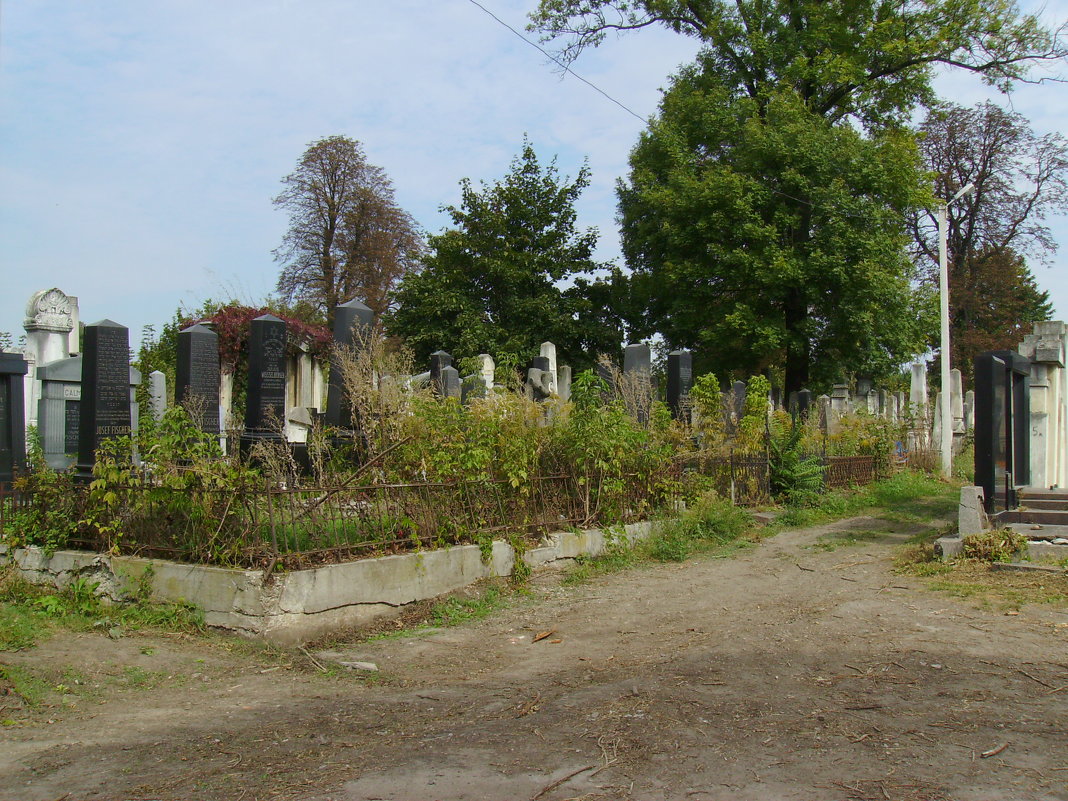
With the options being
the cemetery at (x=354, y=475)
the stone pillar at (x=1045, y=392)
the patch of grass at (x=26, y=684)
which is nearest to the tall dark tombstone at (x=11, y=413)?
the cemetery at (x=354, y=475)

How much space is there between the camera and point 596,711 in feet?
16.5

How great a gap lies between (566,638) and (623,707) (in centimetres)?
196

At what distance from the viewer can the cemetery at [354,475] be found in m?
7.02

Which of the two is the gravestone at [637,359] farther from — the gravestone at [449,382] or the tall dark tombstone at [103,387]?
the tall dark tombstone at [103,387]

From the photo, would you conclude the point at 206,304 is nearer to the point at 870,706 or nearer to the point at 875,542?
the point at 875,542

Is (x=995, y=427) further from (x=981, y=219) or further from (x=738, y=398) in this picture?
(x=981, y=219)

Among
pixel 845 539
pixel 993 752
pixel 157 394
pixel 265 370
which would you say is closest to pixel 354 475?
pixel 265 370

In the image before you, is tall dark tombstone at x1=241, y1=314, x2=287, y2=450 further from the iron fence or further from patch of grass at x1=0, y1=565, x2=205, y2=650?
patch of grass at x1=0, y1=565, x2=205, y2=650

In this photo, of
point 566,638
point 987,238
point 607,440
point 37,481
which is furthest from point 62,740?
point 987,238

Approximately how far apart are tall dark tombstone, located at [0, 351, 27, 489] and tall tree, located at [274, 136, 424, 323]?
25495 mm

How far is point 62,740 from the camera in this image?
486 centimetres

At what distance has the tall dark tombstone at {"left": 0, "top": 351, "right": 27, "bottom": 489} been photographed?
10.3 meters

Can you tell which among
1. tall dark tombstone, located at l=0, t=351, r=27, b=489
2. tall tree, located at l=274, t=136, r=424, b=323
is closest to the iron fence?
tall dark tombstone, located at l=0, t=351, r=27, b=489

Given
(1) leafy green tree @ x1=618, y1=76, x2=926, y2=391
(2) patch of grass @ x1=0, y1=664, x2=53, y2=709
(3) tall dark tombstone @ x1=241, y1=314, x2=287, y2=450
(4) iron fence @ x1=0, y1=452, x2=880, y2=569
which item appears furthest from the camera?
(1) leafy green tree @ x1=618, y1=76, x2=926, y2=391
